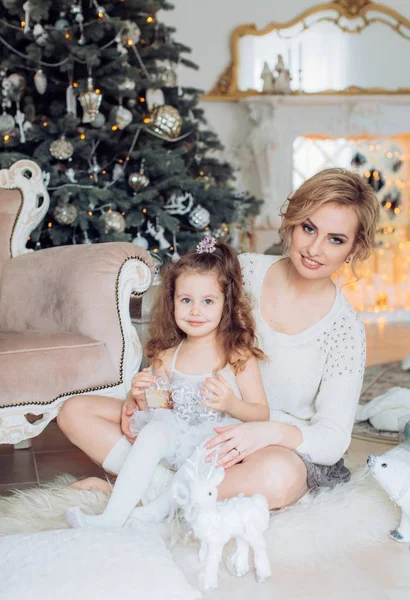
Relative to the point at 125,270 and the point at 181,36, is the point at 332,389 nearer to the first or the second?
the point at 125,270

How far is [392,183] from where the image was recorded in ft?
20.8

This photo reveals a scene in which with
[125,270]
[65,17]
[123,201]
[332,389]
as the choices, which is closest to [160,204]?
[123,201]

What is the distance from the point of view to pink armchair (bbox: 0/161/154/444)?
2.23m

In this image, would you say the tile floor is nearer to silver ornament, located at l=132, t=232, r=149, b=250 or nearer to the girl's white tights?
the girl's white tights

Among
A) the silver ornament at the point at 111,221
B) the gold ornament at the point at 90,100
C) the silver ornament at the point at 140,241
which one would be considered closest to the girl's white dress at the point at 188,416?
the silver ornament at the point at 111,221

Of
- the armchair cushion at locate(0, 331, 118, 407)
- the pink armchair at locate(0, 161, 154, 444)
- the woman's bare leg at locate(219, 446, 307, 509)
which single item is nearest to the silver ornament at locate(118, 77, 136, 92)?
the pink armchair at locate(0, 161, 154, 444)

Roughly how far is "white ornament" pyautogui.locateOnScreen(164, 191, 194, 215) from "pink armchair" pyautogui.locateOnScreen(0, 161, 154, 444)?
1272 millimetres

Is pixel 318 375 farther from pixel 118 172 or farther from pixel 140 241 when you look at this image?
pixel 118 172

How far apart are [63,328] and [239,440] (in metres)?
0.85

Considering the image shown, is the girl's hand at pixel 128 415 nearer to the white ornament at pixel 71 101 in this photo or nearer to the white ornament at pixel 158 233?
the white ornament at pixel 158 233

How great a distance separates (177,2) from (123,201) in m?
2.63

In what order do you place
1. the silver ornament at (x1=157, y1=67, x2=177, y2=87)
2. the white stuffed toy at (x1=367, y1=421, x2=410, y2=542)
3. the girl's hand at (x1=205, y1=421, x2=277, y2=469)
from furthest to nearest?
1. the silver ornament at (x1=157, y1=67, x2=177, y2=87)
2. the white stuffed toy at (x1=367, y1=421, x2=410, y2=542)
3. the girl's hand at (x1=205, y1=421, x2=277, y2=469)

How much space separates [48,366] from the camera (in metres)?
2.25

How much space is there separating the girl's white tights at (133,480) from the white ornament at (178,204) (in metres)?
2.16
